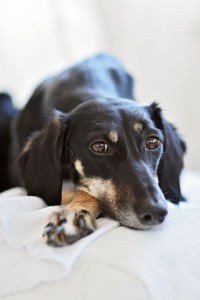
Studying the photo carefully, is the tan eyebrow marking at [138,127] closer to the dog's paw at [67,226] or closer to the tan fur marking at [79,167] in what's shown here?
the tan fur marking at [79,167]

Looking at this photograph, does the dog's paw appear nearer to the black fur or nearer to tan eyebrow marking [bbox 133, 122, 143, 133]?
the black fur

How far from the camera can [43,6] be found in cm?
314

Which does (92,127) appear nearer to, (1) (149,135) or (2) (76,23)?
(1) (149,135)

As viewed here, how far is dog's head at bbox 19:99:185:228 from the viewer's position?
3.98 ft

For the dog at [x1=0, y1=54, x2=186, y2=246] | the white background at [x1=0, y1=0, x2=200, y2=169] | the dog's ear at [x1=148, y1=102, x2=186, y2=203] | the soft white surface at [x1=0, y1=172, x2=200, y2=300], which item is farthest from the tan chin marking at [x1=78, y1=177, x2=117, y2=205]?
the white background at [x1=0, y1=0, x2=200, y2=169]

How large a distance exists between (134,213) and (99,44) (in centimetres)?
278

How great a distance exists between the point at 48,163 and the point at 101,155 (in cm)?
26

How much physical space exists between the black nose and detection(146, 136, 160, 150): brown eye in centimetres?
36

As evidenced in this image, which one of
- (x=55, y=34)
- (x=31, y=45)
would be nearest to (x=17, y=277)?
(x=31, y=45)

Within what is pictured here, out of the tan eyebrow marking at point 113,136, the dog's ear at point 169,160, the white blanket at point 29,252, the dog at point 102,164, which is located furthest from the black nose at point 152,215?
the dog's ear at point 169,160

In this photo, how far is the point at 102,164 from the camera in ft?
4.49

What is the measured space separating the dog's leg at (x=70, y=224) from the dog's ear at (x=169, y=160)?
1.35 ft

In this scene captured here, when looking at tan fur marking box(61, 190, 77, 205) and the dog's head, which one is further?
tan fur marking box(61, 190, 77, 205)

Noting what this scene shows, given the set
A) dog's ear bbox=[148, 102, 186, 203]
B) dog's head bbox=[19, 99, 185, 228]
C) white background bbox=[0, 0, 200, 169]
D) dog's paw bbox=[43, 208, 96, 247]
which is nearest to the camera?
dog's paw bbox=[43, 208, 96, 247]
